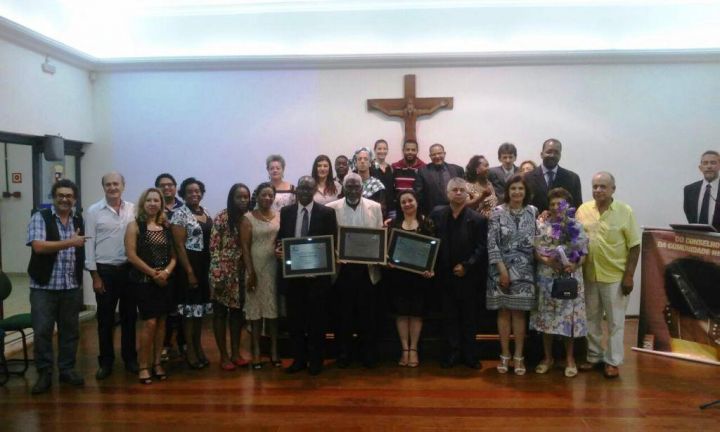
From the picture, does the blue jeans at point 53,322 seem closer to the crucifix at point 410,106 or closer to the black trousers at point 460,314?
the black trousers at point 460,314

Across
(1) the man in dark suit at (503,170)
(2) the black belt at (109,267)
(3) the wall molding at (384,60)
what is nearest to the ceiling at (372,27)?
(3) the wall molding at (384,60)

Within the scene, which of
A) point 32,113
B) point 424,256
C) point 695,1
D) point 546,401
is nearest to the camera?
point 546,401

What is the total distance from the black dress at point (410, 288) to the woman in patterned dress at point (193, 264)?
1.62 meters

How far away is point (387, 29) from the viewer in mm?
6297

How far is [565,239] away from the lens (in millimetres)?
4152

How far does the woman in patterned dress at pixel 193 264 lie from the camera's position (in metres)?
4.27

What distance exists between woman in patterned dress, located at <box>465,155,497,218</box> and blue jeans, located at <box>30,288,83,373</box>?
3497 mm

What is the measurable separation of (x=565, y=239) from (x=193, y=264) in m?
3.10

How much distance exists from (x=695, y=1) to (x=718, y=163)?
2276mm

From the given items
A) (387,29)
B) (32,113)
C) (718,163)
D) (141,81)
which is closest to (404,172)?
(387,29)

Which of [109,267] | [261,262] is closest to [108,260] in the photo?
[109,267]

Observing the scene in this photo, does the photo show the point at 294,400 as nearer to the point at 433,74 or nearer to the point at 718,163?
the point at 433,74

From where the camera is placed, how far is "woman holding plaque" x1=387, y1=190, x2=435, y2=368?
437cm

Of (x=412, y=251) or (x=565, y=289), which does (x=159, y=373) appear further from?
(x=565, y=289)
